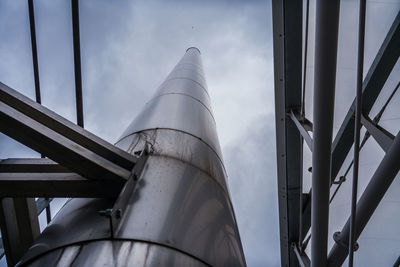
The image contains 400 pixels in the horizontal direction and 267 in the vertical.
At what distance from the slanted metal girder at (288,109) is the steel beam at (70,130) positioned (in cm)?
414

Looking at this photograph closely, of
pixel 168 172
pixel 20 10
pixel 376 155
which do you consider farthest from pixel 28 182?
pixel 376 155

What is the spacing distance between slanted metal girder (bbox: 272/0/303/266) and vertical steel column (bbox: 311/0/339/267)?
3.53 m

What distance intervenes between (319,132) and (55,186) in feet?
7.13

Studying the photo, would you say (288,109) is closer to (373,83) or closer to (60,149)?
(373,83)

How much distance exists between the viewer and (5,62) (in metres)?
5.48

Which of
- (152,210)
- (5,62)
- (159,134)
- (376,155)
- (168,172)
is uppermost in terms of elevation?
(5,62)

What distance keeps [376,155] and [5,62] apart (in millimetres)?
6210

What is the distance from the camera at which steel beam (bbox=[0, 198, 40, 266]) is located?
9.89 ft

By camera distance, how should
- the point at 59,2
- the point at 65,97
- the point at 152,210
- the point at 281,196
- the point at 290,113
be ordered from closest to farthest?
the point at 152,210, the point at 59,2, the point at 65,97, the point at 290,113, the point at 281,196

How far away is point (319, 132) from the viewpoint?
284cm

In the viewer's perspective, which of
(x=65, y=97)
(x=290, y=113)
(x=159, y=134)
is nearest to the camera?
(x=159, y=134)

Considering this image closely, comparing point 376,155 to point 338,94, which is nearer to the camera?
point 376,155

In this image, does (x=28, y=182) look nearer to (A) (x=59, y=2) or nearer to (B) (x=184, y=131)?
(B) (x=184, y=131)

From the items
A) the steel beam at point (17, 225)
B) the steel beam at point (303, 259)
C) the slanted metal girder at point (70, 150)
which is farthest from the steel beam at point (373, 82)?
the steel beam at point (17, 225)
